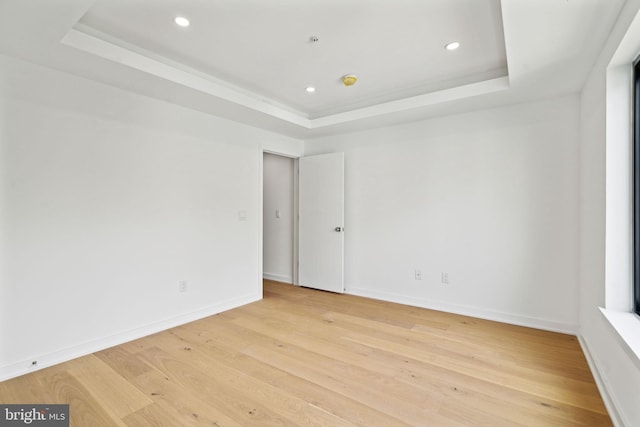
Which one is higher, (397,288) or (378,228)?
(378,228)

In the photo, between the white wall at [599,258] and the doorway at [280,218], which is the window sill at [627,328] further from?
the doorway at [280,218]

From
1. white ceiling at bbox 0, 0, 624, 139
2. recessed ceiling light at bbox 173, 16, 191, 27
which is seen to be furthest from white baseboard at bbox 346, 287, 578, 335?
recessed ceiling light at bbox 173, 16, 191, 27

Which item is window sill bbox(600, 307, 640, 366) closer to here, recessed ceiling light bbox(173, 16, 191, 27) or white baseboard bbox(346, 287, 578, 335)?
white baseboard bbox(346, 287, 578, 335)

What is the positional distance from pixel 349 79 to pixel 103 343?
3.29 m

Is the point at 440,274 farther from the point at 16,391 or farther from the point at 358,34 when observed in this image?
the point at 16,391

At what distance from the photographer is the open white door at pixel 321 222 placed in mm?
4398

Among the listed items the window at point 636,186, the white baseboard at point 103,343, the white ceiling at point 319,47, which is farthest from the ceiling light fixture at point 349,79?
the white baseboard at point 103,343

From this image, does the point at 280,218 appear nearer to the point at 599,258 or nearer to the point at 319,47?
the point at 319,47

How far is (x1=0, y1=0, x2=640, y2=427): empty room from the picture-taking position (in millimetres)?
1917

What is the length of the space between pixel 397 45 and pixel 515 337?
111 inches

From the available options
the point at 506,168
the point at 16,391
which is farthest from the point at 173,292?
the point at 506,168

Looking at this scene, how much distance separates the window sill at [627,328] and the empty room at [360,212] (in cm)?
2

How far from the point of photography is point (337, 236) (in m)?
4.41

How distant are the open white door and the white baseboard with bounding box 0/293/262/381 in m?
1.29
